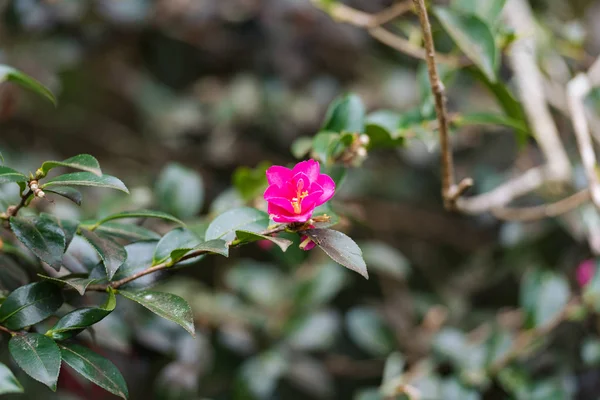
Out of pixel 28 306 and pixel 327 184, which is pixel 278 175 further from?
pixel 28 306

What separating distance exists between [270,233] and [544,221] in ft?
3.13

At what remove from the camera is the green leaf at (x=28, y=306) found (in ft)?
1.84

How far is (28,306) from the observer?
568 mm

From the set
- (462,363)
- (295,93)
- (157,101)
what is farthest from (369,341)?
(157,101)

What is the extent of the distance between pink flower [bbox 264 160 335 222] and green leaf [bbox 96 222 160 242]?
17 centimetres

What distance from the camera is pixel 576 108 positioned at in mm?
1050

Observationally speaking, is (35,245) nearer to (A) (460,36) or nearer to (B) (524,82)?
(A) (460,36)

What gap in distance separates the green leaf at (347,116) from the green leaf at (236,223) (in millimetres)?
210

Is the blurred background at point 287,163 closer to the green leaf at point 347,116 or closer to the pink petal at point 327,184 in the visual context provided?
the green leaf at point 347,116

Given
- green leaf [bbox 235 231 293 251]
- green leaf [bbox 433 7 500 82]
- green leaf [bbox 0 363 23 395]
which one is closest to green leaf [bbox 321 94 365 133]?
green leaf [bbox 433 7 500 82]

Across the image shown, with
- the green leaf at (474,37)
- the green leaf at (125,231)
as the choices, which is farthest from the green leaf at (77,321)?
the green leaf at (474,37)

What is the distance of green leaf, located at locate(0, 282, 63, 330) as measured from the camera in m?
0.56

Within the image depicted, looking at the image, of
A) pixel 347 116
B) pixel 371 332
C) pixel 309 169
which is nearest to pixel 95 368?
pixel 309 169

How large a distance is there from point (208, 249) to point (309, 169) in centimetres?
15
